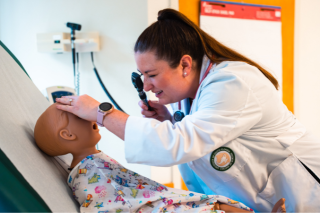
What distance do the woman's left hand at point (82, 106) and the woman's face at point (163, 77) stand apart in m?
0.29

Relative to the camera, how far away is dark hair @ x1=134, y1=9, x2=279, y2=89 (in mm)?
1134

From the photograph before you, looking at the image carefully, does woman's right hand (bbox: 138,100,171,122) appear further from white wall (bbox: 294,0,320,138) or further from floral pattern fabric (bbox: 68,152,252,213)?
white wall (bbox: 294,0,320,138)

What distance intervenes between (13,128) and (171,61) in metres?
0.66

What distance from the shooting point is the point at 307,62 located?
3062 millimetres

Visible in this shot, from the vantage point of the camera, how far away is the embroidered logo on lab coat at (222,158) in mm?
1046

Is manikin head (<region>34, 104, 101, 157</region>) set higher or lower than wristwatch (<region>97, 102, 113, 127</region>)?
lower

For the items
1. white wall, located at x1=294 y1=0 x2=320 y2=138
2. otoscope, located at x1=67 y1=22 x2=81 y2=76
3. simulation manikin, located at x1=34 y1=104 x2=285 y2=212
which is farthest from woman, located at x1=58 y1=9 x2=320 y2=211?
white wall, located at x1=294 y1=0 x2=320 y2=138

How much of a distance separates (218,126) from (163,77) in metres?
0.37

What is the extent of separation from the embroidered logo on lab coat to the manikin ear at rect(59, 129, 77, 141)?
0.56 meters

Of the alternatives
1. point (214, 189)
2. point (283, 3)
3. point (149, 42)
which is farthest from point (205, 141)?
point (283, 3)

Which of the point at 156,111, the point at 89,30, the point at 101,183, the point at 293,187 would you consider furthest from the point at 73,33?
the point at 293,187

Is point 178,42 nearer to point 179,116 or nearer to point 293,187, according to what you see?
point 179,116

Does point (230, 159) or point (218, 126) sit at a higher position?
point (218, 126)

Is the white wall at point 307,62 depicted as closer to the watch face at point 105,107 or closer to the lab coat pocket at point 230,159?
the lab coat pocket at point 230,159
